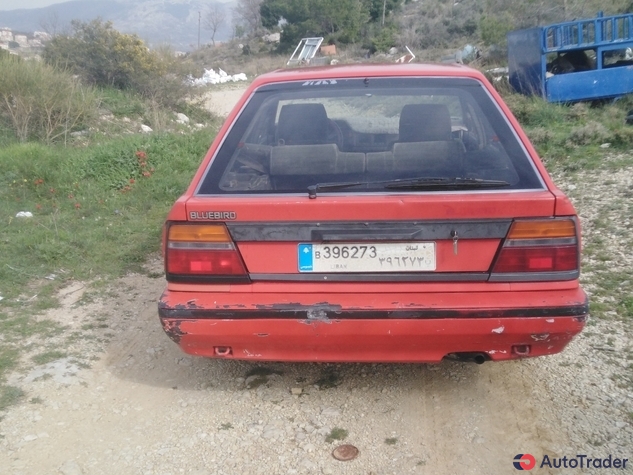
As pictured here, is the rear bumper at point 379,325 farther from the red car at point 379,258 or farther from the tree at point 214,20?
the tree at point 214,20

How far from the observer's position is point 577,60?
11062 millimetres

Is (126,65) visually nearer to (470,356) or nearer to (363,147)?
(363,147)

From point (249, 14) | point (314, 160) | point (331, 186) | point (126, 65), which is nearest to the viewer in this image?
point (331, 186)

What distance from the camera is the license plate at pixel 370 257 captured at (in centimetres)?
261

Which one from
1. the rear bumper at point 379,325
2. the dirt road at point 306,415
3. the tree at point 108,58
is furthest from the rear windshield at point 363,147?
the tree at point 108,58

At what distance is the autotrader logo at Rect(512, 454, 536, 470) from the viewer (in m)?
2.55

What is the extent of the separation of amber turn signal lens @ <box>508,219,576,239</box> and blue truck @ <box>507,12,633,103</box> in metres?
8.01

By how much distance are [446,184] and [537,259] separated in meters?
0.47

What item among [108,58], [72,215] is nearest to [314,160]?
[72,215]

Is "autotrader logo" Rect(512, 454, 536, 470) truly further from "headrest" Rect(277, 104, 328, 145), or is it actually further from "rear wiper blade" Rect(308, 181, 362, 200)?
"headrest" Rect(277, 104, 328, 145)

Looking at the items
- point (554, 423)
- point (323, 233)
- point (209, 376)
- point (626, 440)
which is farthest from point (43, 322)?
point (626, 440)

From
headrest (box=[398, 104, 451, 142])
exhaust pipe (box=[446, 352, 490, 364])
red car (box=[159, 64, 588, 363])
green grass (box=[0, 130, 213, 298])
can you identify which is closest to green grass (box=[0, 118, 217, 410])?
green grass (box=[0, 130, 213, 298])

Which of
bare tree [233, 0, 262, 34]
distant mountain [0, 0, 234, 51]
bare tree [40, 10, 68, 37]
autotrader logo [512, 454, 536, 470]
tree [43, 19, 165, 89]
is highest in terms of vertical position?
distant mountain [0, 0, 234, 51]

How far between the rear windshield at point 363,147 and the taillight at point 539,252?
19 centimetres
